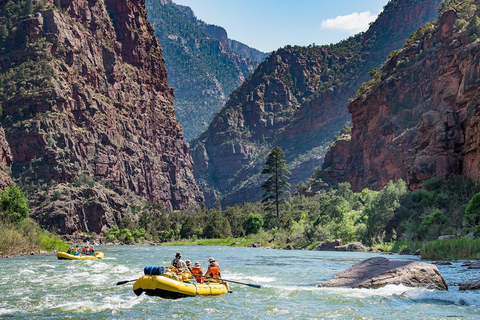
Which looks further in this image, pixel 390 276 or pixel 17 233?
pixel 17 233

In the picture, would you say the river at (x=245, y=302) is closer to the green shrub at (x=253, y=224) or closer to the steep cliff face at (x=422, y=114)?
the steep cliff face at (x=422, y=114)

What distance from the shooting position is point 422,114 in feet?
259

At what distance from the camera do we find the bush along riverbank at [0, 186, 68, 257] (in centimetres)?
4379

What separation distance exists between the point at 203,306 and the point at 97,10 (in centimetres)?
18059

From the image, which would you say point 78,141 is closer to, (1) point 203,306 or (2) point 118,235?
(2) point 118,235

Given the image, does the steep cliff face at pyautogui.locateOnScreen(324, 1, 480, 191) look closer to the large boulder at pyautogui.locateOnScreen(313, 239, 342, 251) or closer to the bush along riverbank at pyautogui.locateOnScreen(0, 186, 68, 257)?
the large boulder at pyautogui.locateOnScreen(313, 239, 342, 251)

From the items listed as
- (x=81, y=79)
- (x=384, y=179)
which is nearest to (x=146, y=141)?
(x=81, y=79)

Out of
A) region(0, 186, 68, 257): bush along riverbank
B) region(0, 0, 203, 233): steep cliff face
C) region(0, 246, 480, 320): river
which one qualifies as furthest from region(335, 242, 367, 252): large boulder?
region(0, 0, 203, 233): steep cliff face

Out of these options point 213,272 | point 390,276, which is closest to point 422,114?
point 390,276

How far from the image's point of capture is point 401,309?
56.5 ft

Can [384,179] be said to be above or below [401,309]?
above

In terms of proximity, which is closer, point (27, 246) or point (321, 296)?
point (321, 296)

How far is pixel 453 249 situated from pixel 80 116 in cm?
12947

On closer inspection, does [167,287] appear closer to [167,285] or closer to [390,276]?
[167,285]
